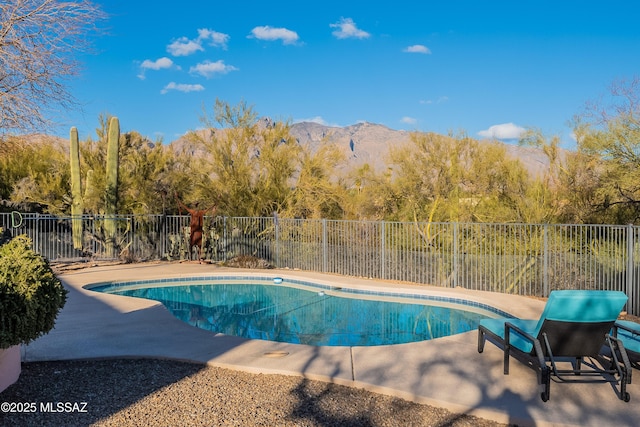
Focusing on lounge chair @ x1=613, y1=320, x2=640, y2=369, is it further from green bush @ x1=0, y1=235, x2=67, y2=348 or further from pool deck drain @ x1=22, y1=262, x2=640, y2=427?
green bush @ x1=0, y1=235, x2=67, y2=348

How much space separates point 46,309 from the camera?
3982 millimetres

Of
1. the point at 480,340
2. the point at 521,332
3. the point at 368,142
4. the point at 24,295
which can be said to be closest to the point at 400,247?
the point at 480,340

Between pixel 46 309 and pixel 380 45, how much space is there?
2064 centimetres

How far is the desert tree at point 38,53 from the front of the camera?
7.24 meters

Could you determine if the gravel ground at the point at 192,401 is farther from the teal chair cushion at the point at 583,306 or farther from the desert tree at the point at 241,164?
the desert tree at the point at 241,164

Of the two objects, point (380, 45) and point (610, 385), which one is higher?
point (380, 45)

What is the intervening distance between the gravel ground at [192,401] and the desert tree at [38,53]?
4.92 meters

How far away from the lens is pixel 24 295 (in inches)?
147

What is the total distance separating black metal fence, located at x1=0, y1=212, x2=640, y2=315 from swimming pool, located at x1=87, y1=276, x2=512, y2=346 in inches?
56.4

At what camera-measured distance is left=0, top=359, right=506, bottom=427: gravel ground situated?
3469 millimetres

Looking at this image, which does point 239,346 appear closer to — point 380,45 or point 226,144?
point 226,144

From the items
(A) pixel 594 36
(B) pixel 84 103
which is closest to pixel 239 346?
(B) pixel 84 103

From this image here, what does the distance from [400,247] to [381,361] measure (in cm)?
655

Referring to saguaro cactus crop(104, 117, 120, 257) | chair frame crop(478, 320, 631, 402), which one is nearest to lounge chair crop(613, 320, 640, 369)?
chair frame crop(478, 320, 631, 402)
